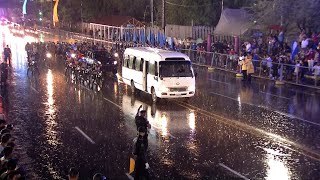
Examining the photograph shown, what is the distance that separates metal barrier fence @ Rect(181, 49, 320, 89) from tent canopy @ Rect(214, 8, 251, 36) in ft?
28.7

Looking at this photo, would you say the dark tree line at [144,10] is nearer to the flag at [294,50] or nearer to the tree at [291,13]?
the tree at [291,13]

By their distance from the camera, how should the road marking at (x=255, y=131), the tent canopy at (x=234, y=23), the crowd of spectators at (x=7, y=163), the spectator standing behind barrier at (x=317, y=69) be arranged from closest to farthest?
the crowd of spectators at (x=7, y=163) < the road marking at (x=255, y=131) < the spectator standing behind barrier at (x=317, y=69) < the tent canopy at (x=234, y=23)

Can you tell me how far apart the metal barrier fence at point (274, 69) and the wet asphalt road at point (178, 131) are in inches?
42.2

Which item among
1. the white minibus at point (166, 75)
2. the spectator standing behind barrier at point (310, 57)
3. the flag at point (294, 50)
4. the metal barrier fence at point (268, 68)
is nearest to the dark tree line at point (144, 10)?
the metal barrier fence at point (268, 68)

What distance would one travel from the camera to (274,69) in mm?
28094

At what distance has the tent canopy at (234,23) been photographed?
43844mm

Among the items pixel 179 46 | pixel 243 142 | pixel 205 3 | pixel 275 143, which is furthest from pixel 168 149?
pixel 205 3

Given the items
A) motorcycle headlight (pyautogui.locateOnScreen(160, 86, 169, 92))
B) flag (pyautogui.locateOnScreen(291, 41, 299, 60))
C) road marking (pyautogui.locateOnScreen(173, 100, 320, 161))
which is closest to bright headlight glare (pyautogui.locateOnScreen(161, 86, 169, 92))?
motorcycle headlight (pyautogui.locateOnScreen(160, 86, 169, 92))

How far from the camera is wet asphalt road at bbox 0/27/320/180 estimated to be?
1220 centimetres

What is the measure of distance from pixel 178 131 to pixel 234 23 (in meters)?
30.5

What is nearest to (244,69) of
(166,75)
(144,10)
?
(166,75)

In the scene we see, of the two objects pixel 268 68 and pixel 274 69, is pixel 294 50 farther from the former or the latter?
pixel 268 68

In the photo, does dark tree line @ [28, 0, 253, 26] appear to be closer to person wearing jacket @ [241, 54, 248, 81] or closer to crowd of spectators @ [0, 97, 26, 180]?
person wearing jacket @ [241, 54, 248, 81]

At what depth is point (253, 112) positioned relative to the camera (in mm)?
19141
